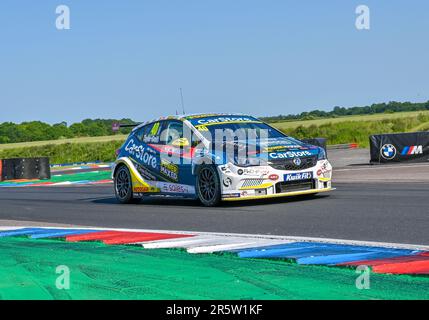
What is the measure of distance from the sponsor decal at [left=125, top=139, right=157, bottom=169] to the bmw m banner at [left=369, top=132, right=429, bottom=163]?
458 inches

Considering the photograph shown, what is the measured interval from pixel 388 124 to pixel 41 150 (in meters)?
26.6

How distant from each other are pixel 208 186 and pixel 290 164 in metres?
1.28

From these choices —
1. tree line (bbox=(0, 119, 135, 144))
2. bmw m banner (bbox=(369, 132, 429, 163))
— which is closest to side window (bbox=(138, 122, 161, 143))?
bmw m banner (bbox=(369, 132, 429, 163))

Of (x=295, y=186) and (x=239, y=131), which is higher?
Answer: (x=239, y=131)

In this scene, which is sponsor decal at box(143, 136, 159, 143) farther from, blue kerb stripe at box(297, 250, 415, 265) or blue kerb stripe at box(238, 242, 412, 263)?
blue kerb stripe at box(297, 250, 415, 265)

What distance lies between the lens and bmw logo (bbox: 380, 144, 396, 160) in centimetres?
2478

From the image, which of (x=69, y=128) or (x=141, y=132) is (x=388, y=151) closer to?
(x=141, y=132)

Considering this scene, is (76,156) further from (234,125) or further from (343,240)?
(343,240)

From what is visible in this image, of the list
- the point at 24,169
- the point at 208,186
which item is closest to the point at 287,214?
the point at 208,186

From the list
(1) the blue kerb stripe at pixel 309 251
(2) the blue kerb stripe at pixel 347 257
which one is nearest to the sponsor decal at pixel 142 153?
(1) the blue kerb stripe at pixel 309 251

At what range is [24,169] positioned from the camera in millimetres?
31844

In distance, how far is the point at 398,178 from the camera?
18.1 m

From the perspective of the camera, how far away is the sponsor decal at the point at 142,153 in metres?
14.1

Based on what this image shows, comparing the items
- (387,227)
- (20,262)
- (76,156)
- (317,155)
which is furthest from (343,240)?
(76,156)
